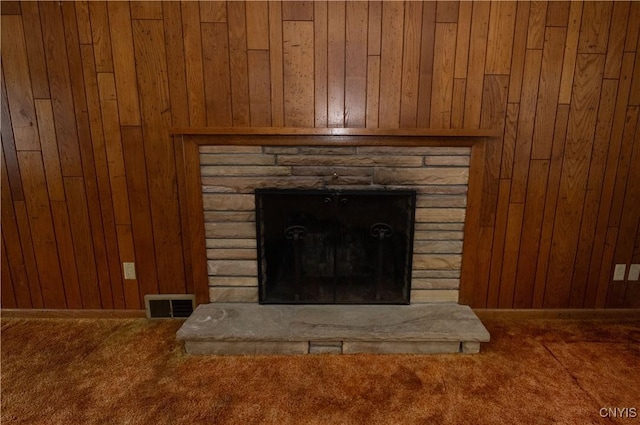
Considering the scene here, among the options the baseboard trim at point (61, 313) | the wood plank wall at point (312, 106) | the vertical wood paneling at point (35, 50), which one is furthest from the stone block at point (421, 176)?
the vertical wood paneling at point (35, 50)

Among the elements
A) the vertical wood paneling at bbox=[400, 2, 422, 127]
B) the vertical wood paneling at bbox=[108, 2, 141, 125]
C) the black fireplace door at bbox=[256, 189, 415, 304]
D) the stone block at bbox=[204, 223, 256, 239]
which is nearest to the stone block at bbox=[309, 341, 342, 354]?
the black fireplace door at bbox=[256, 189, 415, 304]

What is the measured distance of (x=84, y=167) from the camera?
6.83 feet

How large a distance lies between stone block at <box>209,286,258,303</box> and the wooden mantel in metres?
0.15

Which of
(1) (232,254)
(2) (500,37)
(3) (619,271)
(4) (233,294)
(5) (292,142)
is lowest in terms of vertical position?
(4) (233,294)

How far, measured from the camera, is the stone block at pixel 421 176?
6.64 feet

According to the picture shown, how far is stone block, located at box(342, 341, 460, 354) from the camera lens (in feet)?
6.19

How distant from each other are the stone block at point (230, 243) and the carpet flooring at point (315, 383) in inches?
23.0

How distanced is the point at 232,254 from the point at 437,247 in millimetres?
1236

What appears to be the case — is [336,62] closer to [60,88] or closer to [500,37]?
[500,37]

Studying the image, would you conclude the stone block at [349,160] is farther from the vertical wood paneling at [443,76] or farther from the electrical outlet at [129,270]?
the electrical outlet at [129,270]

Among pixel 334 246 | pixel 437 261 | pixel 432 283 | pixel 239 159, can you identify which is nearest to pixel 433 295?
pixel 432 283

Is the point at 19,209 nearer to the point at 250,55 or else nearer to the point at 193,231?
the point at 193,231

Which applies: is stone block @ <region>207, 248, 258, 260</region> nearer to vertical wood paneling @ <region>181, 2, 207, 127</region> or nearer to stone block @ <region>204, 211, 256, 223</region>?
stone block @ <region>204, 211, 256, 223</region>

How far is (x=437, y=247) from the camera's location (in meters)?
2.12
